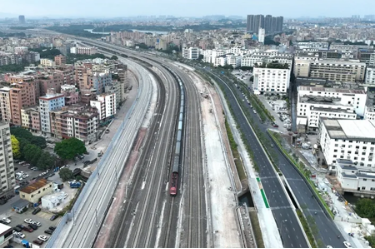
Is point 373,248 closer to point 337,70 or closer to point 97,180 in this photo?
point 97,180

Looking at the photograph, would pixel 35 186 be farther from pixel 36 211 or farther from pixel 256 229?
pixel 256 229

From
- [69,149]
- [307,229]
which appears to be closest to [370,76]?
[307,229]

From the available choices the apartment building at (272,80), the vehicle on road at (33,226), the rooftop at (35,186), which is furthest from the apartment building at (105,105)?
the apartment building at (272,80)

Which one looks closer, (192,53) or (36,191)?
(36,191)

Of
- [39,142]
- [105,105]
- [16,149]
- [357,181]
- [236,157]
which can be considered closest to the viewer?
[357,181]

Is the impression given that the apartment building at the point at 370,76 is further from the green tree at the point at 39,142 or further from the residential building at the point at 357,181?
the green tree at the point at 39,142

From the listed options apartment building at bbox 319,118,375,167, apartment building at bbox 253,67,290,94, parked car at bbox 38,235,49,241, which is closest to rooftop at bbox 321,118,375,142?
apartment building at bbox 319,118,375,167
